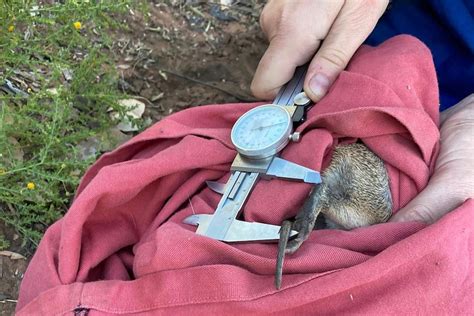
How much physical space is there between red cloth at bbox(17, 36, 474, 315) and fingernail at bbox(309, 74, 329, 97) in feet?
0.18

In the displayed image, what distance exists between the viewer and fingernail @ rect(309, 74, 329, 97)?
4.75ft

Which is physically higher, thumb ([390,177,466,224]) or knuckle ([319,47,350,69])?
knuckle ([319,47,350,69])

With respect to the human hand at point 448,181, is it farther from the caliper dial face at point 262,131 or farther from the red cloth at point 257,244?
the caliper dial face at point 262,131

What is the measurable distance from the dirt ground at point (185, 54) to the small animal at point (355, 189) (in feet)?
3.56

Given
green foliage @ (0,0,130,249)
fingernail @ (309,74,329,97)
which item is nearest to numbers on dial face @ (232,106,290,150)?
fingernail @ (309,74,329,97)

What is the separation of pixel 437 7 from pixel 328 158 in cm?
66

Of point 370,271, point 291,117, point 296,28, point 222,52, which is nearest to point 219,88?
point 222,52

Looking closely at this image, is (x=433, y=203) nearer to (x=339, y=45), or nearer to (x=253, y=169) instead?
(x=253, y=169)

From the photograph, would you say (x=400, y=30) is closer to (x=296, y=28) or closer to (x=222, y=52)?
(x=296, y=28)

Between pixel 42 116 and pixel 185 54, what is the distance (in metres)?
0.68

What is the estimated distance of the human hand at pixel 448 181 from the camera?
120 centimetres

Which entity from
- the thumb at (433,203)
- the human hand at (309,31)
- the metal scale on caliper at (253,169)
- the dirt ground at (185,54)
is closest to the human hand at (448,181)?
the thumb at (433,203)

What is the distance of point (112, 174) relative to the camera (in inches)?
50.2

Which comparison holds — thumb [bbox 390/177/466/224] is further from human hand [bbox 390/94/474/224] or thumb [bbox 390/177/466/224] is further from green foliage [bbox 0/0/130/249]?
green foliage [bbox 0/0/130/249]
